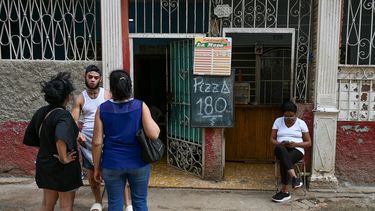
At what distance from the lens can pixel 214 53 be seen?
4.71 meters

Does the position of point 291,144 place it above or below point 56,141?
below

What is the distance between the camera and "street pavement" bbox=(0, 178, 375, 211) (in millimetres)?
4191

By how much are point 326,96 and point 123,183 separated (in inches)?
116

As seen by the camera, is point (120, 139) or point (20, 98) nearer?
point (120, 139)

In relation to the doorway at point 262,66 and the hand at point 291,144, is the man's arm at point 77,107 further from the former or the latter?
the doorway at point 262,66

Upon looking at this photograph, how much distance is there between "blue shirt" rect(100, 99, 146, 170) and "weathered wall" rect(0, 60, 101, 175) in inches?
90.7

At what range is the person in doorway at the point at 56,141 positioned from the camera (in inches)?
114

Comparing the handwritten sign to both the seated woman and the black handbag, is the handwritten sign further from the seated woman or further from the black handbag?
the black handbag

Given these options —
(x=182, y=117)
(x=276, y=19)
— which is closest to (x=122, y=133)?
(x=182, y=117)

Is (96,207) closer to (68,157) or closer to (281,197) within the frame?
(68,157)

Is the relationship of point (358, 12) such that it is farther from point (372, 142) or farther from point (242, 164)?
point (242, 164)

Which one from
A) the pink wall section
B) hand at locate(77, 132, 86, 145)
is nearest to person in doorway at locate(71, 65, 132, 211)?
hand at locate(77, 132, 86, 145)

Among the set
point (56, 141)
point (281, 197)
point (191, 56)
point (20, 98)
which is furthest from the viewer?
point (20, 98)

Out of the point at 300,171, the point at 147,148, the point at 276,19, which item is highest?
the point at 276,19
